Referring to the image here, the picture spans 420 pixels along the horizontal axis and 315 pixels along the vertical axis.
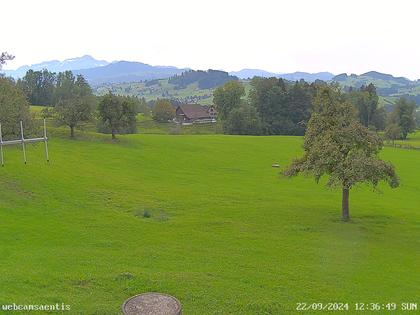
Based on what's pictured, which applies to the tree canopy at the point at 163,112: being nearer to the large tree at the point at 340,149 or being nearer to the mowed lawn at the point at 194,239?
the mowed lawn at the point at 194,239

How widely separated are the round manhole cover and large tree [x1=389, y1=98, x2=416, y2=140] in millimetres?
142094

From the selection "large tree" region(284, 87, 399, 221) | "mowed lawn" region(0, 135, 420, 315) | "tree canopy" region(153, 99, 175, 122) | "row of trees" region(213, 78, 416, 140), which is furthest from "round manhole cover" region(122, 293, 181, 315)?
"tree canopy" region(153, 99, 175, 122)

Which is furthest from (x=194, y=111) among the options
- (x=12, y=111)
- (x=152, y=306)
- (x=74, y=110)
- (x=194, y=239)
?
(x=152, y=306)

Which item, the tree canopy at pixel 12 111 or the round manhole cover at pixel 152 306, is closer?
the round manhole cover at pixel 152 306

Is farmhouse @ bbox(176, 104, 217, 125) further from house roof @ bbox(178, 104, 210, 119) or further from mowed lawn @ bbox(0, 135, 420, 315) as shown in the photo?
mowed lawn @ bbox(0, 135, 420, 315)

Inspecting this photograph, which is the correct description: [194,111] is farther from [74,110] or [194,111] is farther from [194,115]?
[74,110]

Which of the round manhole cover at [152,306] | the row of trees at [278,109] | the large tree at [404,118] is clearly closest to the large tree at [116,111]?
the row of trees at [278,109]

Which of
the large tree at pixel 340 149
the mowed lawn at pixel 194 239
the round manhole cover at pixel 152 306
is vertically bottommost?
the mowed lawn at pixel 194 239

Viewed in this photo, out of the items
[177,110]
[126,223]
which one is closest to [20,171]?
[126,223]

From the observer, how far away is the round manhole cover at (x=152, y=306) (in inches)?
464

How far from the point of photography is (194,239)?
2975 cm

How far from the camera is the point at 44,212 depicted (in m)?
33.0

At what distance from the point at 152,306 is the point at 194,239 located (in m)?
17.7

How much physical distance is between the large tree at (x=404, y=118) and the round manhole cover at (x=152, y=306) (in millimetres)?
142094
